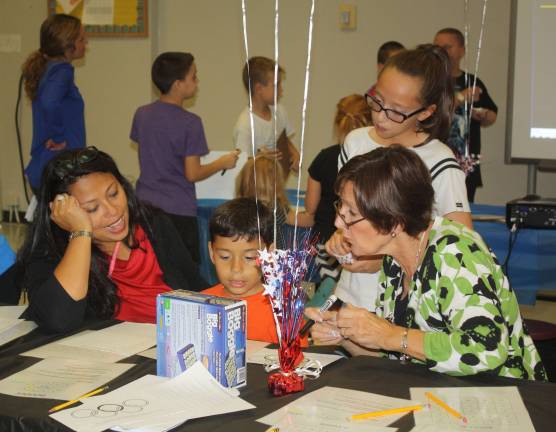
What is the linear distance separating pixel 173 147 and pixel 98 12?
357 centimetres

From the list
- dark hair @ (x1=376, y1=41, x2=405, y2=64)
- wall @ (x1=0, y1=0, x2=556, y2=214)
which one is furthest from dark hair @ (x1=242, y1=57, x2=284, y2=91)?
wall @ (x1=0, y1=0, x2=556, y2=214)

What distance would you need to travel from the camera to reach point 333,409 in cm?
144

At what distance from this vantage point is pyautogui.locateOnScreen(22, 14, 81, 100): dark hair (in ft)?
13.7

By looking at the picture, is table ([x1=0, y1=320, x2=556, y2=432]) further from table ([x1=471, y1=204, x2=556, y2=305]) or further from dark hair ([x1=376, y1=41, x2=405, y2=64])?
dark hair ([x1=376, y1=41, x2=405, y2=64])

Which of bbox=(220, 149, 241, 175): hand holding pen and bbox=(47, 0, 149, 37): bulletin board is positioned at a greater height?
bbox=(47, 0, 149, 37): bulletin board

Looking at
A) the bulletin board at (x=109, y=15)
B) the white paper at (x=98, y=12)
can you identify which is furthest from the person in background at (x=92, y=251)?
the white paper at (x=98, y=12)

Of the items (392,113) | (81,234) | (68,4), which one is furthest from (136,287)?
(68,4)

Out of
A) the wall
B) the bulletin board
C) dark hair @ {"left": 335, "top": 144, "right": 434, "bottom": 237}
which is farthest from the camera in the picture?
the bulletin board

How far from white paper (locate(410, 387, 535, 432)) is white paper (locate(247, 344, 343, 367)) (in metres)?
0.25

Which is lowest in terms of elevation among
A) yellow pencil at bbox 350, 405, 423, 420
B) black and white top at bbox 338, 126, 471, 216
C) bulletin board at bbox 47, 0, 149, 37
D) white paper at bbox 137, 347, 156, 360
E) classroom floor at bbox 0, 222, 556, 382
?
classroom floor at bbox 0, 222, 556, 382

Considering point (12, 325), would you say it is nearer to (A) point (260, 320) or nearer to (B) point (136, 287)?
(B) point (136, 287)

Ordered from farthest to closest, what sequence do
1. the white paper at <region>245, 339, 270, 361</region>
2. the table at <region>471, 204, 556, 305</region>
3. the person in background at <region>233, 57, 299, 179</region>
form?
the person in background at <region>233, 57, 299, 179</region>, the table at <region>471, 204, 556, 305</region>, the white paper at <region>245, 339, 270, 361</region>

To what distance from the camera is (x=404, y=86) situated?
2.27 metres

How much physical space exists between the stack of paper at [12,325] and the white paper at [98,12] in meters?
5.16
